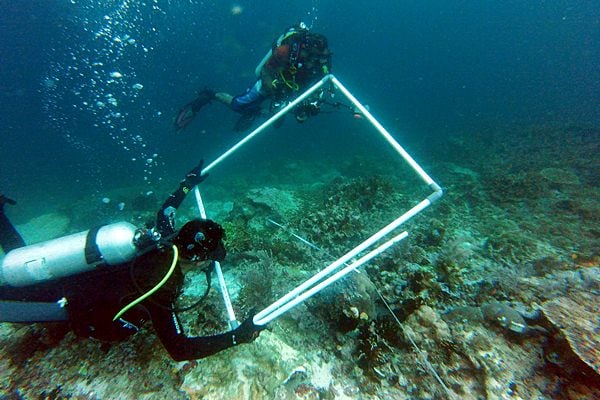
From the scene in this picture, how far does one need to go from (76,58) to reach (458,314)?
2689 inches

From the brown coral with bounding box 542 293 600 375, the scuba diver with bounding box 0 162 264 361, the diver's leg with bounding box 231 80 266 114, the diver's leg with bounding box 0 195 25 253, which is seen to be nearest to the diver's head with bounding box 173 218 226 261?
the scuba diver with bounding box 0 162 264 361

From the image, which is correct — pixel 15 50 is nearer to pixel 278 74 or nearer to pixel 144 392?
pixel 278 74

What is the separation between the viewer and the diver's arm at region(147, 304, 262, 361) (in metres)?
2.45

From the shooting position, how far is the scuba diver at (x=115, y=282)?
2439 millimetres

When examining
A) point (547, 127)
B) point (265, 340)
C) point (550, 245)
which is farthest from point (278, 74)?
point (547, 127)

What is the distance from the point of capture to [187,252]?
2.63m

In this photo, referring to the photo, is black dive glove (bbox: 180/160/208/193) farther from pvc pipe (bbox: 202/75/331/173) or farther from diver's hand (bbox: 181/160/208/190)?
pvc pipe (bbox: 202/75/331/173)

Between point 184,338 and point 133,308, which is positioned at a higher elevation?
point 133,308

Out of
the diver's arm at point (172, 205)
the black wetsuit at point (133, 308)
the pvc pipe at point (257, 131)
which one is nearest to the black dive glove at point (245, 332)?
the black wetsuit at point (133, 308)

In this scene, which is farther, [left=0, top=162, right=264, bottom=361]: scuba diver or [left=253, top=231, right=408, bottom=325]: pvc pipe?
[left=0, top=162, right=264, bottom=361]: scuba diver

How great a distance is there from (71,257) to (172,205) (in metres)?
1.57

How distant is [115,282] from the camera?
8.39 ft

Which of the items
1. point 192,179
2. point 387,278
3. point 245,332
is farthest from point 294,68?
point 245,332

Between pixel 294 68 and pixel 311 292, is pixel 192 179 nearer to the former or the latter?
pixel 311 292
